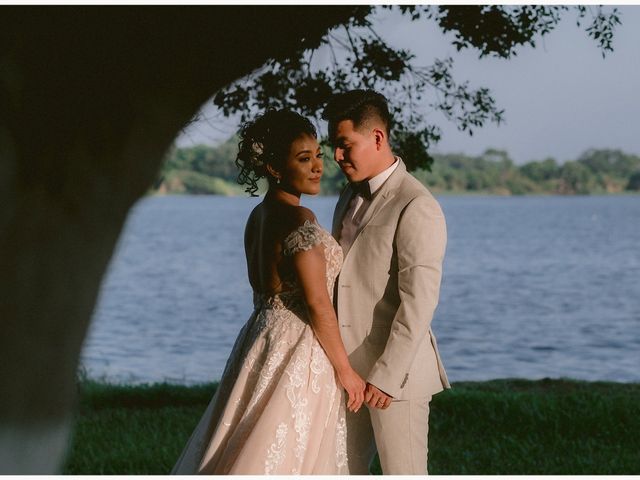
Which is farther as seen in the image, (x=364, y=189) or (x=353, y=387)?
(x=364, y=189)

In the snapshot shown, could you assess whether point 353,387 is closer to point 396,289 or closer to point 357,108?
point 396,289

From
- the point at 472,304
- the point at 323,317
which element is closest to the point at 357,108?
the point at 323,317

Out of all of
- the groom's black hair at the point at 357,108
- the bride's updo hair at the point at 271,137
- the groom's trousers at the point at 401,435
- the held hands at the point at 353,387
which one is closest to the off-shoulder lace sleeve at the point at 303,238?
the bride's updo hair at the point at 271,137

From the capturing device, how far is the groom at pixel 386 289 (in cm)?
412

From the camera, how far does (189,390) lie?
1114cm

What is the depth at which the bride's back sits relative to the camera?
4336 millimetres

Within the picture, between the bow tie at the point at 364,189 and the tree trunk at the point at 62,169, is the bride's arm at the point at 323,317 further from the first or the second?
the tree trunk at the point at 62,169

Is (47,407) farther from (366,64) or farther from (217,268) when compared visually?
(217,268)

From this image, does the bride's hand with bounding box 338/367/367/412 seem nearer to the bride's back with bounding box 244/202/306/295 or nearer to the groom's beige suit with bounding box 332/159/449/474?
the groom's beige suit with bounding box 332/159/449/474

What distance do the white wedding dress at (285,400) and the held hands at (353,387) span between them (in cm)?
8

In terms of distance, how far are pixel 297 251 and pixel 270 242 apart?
206 millimetres

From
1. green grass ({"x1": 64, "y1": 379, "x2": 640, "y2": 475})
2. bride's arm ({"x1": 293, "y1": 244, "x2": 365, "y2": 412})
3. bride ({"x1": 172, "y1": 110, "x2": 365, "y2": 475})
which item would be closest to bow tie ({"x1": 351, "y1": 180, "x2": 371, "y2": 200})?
bride ({"x1": 172, "y1": 110, "x2": 365, "y2": 475})

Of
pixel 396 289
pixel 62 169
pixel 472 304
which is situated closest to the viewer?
pixel 62 169

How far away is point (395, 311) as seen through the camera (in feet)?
14.1
